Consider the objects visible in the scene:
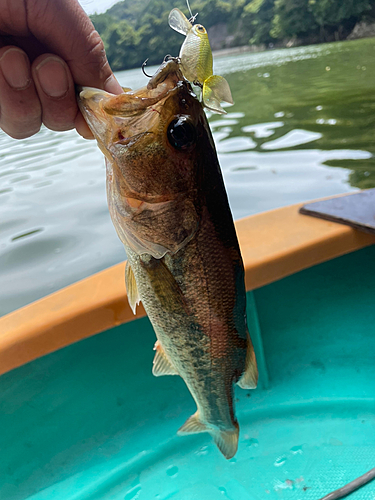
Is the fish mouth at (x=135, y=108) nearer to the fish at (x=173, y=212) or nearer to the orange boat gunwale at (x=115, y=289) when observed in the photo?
the fish at (x=173, y=212)

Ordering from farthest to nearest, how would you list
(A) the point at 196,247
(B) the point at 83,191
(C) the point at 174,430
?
(B) the point at 83,191 < (C) the point at 174,430 < (A) the point at 196,247

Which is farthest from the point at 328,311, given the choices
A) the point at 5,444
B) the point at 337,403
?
the point at 5,444

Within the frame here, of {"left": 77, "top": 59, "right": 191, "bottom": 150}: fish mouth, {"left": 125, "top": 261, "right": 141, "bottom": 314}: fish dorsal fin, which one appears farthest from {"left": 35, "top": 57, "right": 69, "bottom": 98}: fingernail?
{"left": 125, "top": 261, "right": 141, "bottom": 314}: fish dorsal fin

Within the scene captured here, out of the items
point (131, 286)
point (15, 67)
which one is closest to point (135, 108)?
point (15, 67)

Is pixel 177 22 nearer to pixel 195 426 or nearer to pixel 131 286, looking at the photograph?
pixel 131 286

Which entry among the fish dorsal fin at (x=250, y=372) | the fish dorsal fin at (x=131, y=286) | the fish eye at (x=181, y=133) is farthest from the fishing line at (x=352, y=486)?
the fish eye at (x=181, y=133)

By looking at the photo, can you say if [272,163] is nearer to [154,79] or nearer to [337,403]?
[337,403]
